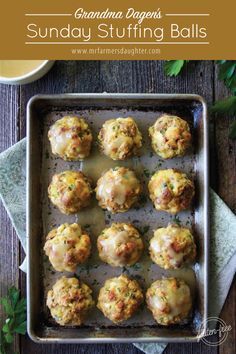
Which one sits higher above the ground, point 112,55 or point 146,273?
point 112,55

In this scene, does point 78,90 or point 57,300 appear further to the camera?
point 78,90

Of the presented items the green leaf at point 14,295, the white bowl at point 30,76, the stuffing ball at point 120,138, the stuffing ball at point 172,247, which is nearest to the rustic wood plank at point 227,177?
the stuffing ball at point 172,247

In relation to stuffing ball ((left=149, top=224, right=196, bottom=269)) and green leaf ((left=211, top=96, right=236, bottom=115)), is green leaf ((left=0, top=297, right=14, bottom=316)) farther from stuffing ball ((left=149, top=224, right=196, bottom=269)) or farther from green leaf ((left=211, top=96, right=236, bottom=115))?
green leaf ((left=211, top=96, right=236, bottom=115))

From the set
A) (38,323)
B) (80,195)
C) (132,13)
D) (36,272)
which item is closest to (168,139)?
(80,195)

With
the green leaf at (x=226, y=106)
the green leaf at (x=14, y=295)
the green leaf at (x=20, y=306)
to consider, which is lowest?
the green leaf at (x=20, y=306)

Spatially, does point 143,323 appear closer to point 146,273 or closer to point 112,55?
point 146,273

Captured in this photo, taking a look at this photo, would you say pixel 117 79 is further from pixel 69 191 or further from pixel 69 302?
pixel 69 302

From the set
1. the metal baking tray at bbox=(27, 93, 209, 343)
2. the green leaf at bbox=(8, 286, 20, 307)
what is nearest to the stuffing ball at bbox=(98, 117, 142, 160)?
the metal baking tray at bbox=(27, 93, 209, 343)

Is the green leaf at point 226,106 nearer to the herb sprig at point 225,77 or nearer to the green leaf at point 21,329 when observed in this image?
the herb sprig at point 225,77
